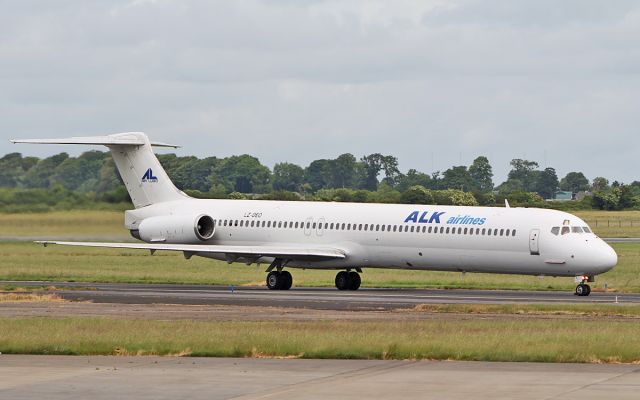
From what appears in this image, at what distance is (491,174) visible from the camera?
5669 inches

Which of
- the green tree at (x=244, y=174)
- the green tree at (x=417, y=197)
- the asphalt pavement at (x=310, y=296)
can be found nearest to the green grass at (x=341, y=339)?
the asphalt pavement at (x=310, y=296)

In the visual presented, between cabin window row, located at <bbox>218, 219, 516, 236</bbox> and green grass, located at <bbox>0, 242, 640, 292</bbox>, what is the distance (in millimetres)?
2732

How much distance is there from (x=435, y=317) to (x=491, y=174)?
112084mm

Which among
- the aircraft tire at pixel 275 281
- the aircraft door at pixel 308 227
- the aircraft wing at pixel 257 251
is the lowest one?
the aircraft tire at pixel 275 281

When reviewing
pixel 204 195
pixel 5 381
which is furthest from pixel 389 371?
pixel 204 195

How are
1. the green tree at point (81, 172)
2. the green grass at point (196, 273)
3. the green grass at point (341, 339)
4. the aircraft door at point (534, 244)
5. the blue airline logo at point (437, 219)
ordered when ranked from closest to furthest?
the green grass at point (341, 339) → the aircraft door at point (534, 244) → the blue airline logo at point (437, 219) → the green grass at point (196, 273) → the green tree at point (81, 172)

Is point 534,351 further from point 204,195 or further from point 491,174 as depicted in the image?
point 491,174

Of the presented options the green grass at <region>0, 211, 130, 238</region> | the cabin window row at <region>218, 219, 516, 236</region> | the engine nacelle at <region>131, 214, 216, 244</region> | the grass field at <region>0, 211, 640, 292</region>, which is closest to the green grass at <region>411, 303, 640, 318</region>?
the cabin window row at <region>218, 219, 516, 236</region>

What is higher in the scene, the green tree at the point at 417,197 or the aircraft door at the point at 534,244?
the green tree at the point at 417,197

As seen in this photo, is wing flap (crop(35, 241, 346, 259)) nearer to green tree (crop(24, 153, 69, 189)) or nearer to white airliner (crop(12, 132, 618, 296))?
white airliner (crop(12, 132, 618, 296))

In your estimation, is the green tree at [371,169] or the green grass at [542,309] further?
the green tree at [371,169]

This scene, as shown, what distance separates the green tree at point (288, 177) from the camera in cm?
13138

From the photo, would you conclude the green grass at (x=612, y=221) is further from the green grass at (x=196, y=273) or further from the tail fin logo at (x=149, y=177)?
the tail fin logo at (x=149, y=177)

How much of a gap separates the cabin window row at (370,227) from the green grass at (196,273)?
273 cm
